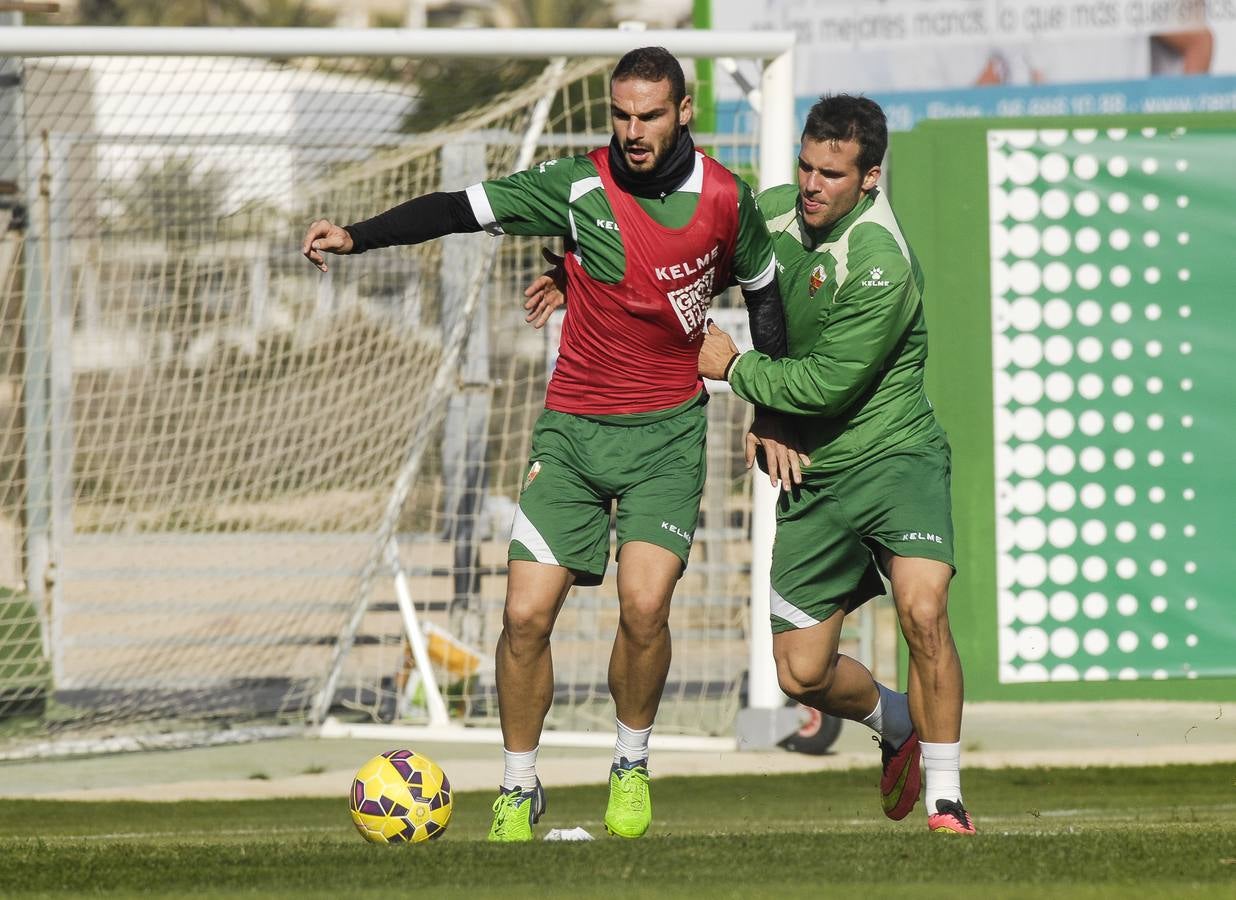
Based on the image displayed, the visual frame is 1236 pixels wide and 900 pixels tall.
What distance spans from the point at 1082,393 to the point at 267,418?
4595 millimetres

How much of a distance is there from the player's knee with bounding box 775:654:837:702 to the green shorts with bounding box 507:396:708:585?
0.63m

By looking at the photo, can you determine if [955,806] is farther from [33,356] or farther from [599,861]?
[33,356]

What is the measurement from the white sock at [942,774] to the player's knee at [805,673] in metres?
0.52

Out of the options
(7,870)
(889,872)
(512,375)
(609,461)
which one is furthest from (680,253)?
(512,375)

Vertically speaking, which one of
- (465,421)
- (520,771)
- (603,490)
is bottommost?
(520,771)

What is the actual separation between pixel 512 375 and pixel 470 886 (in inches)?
255

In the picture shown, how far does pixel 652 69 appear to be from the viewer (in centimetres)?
550

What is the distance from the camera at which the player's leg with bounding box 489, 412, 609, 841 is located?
5750 millimetres

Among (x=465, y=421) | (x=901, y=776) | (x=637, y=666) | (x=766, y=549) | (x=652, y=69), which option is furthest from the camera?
(x=465, y=421)

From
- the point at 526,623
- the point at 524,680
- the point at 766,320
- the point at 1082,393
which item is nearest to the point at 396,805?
the point at 524,680

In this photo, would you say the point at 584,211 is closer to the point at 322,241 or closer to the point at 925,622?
the point at 322,241

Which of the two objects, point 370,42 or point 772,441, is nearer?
point 772,441

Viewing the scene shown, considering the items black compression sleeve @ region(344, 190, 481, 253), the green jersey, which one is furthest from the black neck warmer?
black compression sleeve @ region(344, 190, 481, 253)

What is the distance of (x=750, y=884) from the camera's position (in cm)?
444
